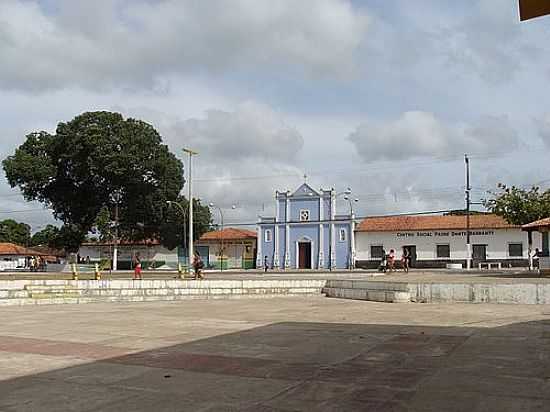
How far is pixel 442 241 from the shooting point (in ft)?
188

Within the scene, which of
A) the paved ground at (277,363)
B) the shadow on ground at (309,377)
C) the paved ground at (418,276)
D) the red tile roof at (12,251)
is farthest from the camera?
the red tile roof at (12,251)

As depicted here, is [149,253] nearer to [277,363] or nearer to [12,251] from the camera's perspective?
[12,251]

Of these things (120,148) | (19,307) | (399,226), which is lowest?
(19,307)

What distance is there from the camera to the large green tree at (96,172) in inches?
2111

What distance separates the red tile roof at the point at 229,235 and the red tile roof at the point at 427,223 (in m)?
15.0

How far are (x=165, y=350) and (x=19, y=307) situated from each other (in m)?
10.9

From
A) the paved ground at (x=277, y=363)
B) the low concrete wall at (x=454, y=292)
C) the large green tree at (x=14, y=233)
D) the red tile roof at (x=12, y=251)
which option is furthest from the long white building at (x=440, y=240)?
the large green tree at (x=14, y=233)

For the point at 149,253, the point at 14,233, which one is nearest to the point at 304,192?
the point at 149,253

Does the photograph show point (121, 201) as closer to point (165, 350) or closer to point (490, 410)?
point (165, 350)

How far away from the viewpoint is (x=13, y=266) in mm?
78688

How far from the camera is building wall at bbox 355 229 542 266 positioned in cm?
5519

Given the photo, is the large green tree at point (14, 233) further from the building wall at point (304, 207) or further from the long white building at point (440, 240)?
the long white building at point (440, 240)

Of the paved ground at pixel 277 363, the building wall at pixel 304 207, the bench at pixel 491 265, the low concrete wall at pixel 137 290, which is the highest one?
the building wall at pixel 304 207

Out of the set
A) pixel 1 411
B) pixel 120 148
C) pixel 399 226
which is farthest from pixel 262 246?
pixel 1 411
